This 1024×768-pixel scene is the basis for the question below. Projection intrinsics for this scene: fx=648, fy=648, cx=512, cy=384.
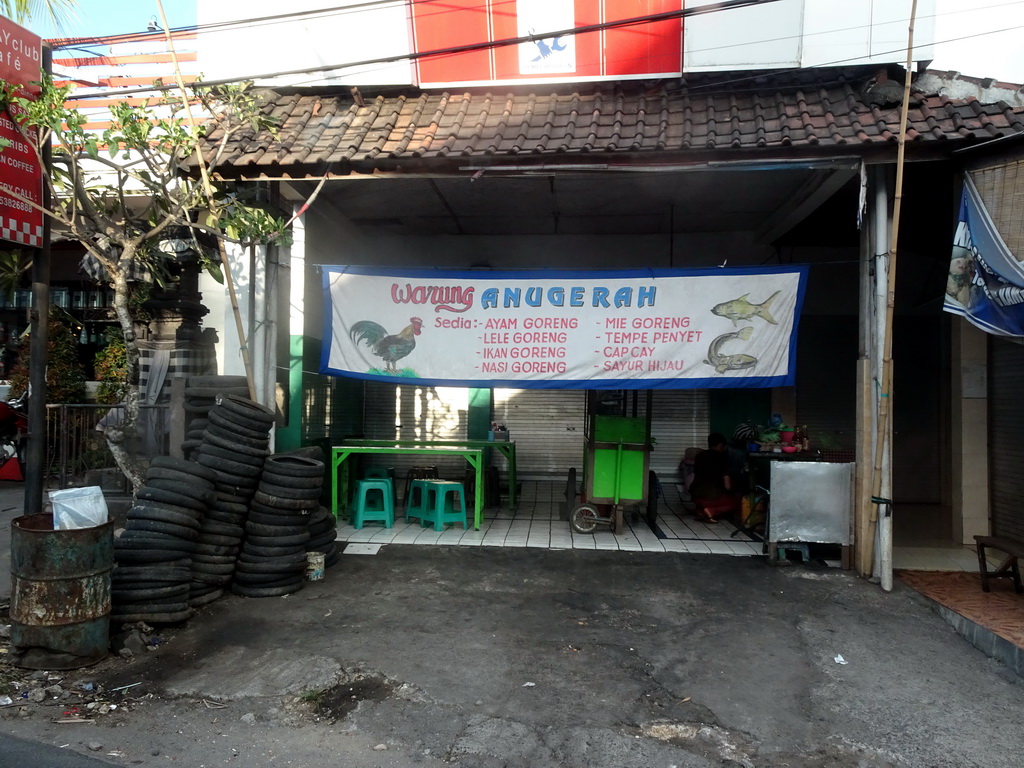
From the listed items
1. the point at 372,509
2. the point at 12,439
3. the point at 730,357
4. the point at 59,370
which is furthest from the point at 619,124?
the point at 12,439

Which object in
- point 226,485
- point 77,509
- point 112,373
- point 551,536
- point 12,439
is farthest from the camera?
point 12,439

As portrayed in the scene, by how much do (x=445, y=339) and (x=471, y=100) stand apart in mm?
3046

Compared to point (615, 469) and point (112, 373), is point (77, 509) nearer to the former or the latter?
point (615, 469)

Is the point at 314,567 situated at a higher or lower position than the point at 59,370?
lower

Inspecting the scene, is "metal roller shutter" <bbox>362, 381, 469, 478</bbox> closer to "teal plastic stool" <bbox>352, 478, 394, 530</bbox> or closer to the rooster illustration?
"teal plastic stool" <bbox>352, 478, 394, 530</bbox>

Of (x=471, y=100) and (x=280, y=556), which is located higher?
(x=471, y=100)

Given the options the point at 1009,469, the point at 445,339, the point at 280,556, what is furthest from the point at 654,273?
the point at 280,556

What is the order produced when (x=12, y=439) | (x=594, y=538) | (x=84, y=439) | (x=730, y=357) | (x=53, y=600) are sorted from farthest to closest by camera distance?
(x=12, y=439)
(x=84, y=439)
(x=594, y=538)
(x=730, y=357)
(x=53, y=600)

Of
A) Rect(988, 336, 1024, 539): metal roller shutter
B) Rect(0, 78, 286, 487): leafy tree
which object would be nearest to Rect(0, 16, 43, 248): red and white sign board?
Rect(0, 78, 286, 487): leafy tree

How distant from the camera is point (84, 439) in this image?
9.07 m

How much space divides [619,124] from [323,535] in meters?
5.55

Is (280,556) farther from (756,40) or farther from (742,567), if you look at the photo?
(756,40)

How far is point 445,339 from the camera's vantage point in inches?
316

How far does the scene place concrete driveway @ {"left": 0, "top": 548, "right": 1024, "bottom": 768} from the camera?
3725 mm
